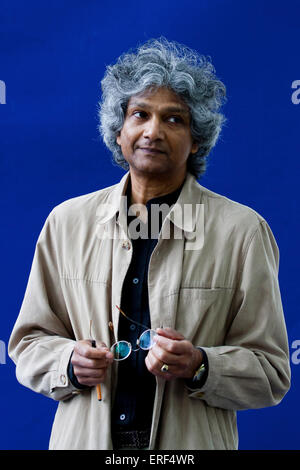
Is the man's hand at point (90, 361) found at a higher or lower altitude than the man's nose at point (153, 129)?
lower

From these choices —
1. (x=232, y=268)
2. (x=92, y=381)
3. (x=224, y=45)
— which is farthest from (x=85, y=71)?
(x=92, y=381)

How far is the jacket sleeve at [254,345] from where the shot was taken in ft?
5.83

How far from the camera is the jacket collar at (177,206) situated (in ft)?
6.22

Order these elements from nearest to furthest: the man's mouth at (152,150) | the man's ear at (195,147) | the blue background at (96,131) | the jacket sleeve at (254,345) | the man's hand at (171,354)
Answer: the man's hand at (171,354) → the jacket sleeve at (254,345) → the man's mouth at (152,150) → the man's ear at (195,147) → the blue background at (96,131)

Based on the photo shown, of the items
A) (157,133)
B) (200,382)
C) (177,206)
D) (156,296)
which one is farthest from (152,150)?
(200,382)

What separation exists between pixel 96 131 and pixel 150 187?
2.32ft

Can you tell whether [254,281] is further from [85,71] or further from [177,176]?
[85,71]

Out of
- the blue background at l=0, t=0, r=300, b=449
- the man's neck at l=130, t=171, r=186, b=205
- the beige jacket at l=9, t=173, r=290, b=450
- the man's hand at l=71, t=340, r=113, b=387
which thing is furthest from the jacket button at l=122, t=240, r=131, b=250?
the blue background at l=0, t=0, r=300, b=449

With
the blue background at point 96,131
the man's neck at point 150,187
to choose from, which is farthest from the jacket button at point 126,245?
the blue background at point 96,131

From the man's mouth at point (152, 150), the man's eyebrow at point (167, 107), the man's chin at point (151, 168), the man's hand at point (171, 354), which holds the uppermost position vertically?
the man's eyebrow at point (167, 107)

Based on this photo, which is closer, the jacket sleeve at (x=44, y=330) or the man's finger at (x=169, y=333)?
the man's finger at (x=169, y=333)

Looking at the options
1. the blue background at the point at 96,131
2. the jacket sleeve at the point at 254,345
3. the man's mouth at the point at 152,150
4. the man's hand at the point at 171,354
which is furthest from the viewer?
the blue background at the point at 96,131

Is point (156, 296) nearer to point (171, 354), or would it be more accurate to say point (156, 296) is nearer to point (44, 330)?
point (171, 354)

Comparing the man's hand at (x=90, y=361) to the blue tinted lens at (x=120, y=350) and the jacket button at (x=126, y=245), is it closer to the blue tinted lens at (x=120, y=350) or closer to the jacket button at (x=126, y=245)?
the blue tinted lens at (x=120, y=350)
